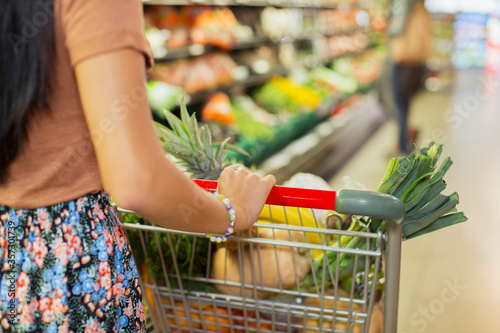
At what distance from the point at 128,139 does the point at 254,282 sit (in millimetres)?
766

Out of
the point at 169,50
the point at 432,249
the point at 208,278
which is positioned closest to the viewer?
the point at 208,278

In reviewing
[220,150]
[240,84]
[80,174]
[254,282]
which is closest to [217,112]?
[240,84]

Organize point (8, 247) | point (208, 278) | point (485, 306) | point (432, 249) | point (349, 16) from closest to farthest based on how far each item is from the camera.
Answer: point (8, 247) < point (208, 278) < point (485, 306) < point (432, 249) < point (349, 16)

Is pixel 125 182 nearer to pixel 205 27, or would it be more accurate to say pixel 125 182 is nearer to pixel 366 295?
pixel 366 295

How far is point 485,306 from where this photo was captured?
2906 mm

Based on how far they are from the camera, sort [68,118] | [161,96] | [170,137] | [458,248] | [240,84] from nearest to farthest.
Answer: [68,118] < [170,137] < [458,248] < [161,96] < [240,84]

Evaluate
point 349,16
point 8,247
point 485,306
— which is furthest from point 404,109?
point 8,247

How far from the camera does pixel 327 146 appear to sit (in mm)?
5898

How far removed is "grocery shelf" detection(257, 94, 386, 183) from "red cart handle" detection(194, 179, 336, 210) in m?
3.22

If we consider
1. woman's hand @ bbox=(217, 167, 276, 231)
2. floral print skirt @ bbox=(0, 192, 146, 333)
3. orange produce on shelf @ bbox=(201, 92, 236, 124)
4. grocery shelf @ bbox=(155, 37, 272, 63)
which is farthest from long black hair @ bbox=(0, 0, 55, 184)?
orange produce on shelf @ bbox=(201, 92, 236, 124)

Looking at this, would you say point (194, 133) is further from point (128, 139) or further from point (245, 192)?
point (128, 139)

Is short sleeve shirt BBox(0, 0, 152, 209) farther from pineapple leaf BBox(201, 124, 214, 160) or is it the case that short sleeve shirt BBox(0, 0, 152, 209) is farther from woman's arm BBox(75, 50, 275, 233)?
pineapple leaf BBox(201, 124, 214, 160)

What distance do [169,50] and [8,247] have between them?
11.5 ft

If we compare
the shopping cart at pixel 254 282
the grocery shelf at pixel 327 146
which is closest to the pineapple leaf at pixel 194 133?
the shopping cart at pixel 254 282
